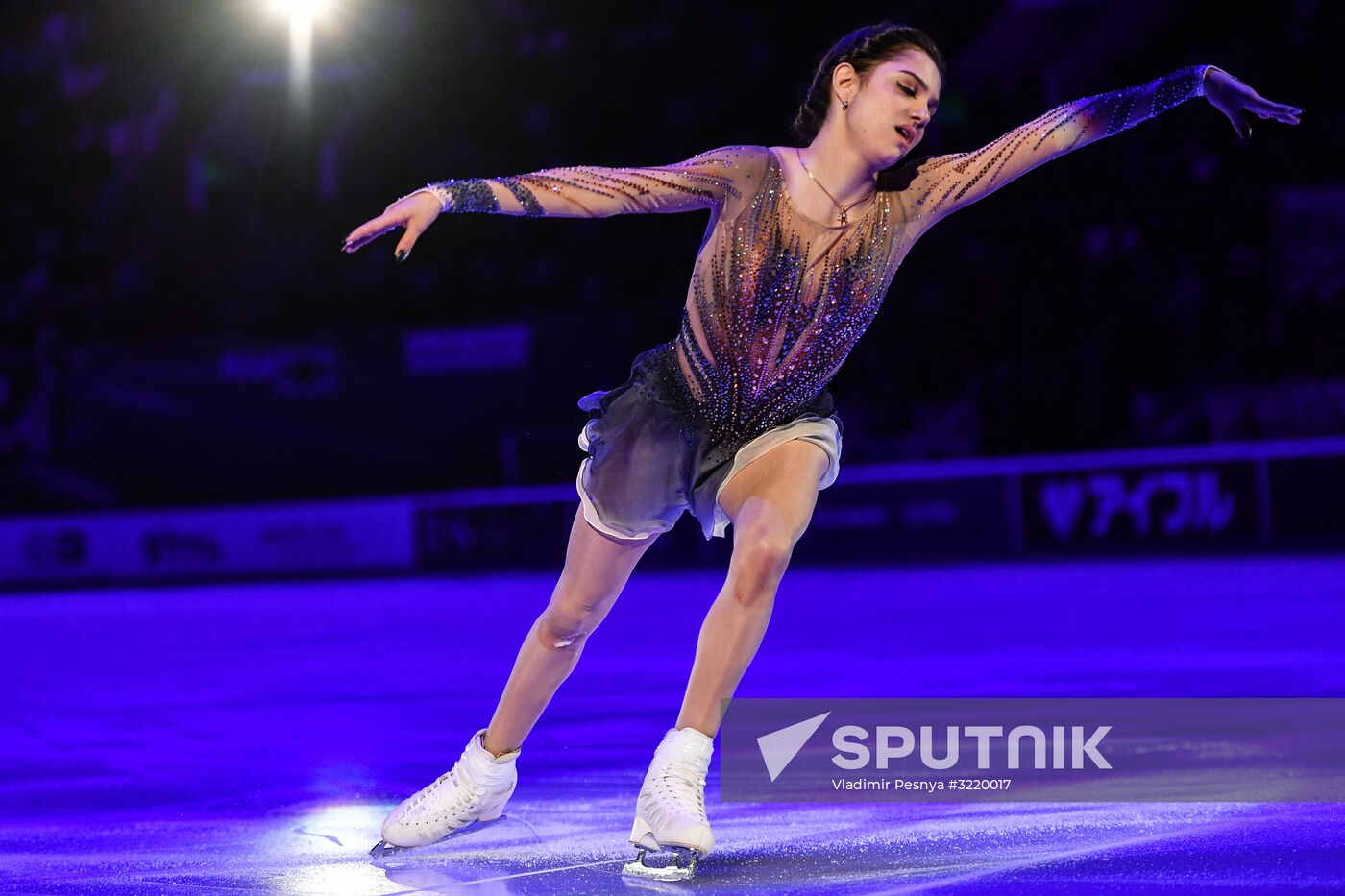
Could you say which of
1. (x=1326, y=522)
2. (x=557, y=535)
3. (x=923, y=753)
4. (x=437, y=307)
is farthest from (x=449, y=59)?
(x=923, y=753)

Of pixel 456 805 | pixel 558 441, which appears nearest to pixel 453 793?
pixel 456 805

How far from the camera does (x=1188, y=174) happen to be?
1273 centimetres

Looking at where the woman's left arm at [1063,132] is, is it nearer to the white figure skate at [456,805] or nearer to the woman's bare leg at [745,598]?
the woman's bare leg at [745,598]

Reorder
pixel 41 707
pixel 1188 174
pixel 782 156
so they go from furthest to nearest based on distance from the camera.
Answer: pixel 1188 174 → pixel 41 707 → pixel 782 156

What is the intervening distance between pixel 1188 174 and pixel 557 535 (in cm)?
635

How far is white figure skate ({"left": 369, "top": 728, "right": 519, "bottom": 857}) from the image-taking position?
259 centimetres

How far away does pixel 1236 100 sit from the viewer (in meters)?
2.69

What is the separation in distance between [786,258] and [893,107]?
0.33 m

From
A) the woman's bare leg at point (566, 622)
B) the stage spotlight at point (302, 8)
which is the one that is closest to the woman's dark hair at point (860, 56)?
the woman's bare leg at point (566, 622)

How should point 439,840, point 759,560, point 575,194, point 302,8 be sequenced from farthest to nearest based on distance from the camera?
1. point 302,8
2. point 439,840
3. point 575,194
4. point 759,560

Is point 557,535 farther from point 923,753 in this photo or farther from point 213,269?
point 923,753

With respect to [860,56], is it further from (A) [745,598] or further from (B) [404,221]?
(A) [745,598]

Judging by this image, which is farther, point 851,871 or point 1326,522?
point 1326,522

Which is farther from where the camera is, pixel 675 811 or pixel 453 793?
pixel 453 793
